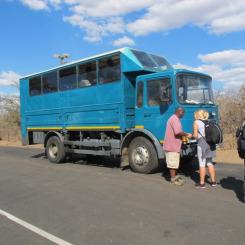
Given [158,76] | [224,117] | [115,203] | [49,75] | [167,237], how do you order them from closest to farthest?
[167,237]
[115,203]
[158,76]
[49,75]
[224,117]

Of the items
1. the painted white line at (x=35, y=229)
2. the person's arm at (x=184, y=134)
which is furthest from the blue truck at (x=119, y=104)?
the painted white line at (x=35, y=229)

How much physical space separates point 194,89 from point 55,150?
20.6 feet

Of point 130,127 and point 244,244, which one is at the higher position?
point 130,127

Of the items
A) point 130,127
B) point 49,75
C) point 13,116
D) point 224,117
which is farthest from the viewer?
point 13,116

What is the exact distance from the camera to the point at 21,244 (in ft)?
18.9

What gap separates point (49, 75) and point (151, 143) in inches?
231

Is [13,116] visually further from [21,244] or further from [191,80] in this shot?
[21,244]

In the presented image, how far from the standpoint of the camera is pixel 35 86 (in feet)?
53.5

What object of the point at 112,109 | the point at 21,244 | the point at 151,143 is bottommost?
the point at 21,244

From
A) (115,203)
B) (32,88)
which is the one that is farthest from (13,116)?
(115,203)

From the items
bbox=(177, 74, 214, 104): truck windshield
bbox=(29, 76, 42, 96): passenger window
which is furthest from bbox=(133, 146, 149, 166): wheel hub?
bbox=(29, 76, 42, 96): passenger window

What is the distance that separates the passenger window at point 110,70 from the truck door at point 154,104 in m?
0.88

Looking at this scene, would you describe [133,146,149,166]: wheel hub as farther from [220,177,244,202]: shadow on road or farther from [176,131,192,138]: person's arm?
[220,177,244,202]: shadow on road

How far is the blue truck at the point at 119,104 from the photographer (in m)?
11.0
